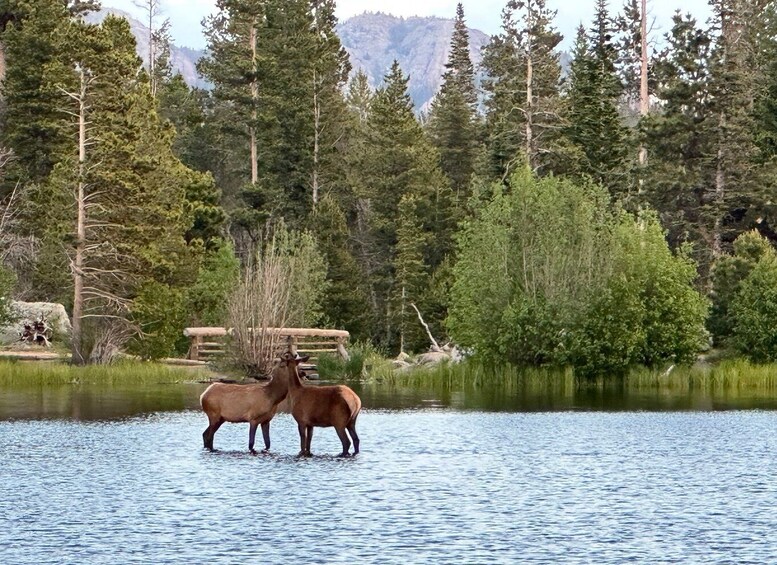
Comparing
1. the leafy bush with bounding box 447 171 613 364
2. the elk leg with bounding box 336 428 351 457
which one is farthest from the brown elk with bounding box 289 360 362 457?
the leafy bush with bounding box 447 171 613 364

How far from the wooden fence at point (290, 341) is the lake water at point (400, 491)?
20.3 meters

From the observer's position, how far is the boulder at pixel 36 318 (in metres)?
59.4

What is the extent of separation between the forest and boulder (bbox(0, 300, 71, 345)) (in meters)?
1.13

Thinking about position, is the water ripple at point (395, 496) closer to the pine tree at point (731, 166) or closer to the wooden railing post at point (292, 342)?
the wooden railing post at point (292, 342)

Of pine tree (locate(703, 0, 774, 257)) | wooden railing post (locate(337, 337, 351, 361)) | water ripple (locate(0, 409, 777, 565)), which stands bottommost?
water ripple (locate(0, 409, 777, 565))

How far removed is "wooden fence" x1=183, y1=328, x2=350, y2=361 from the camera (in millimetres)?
56875

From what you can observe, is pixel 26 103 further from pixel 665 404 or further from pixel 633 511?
pixel 633 511

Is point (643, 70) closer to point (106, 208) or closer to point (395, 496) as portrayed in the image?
point (106, 208)

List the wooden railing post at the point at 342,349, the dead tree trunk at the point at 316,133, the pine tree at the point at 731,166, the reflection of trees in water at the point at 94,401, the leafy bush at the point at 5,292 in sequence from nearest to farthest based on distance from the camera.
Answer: the reflection of trees in water at the point at 94,401, the leafy bush at the point at 5,292, the wooden railing post at the point at 342,349, the pine tree at the point at 731,166, the dead tree trunk at the point at 316,133

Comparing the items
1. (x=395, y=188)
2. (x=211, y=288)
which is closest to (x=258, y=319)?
A: (x=211, y=288)

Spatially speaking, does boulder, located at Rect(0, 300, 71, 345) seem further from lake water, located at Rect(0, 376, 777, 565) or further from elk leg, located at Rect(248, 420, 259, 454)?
elk leg, located at Rect(248, 420, 259, 454)

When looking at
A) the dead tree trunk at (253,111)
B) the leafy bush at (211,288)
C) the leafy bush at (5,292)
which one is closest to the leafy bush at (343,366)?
the leafy bush at (211,288)

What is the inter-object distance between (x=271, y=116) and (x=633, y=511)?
6656cm

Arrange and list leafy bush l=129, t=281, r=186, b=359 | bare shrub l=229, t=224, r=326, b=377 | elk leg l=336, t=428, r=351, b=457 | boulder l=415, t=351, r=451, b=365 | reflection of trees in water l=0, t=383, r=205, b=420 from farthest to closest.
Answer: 1. boulder l=415, t=351, r=451, b=365
2. leafy bush l=129, t=281, r=186, b=359
3. bare shrub l=229, t=224, r=326, b=377
4. reflection of trees in water l=0, t=383, r=205, b=420
5. elk leg l=336, t=428, r=351, b=457
